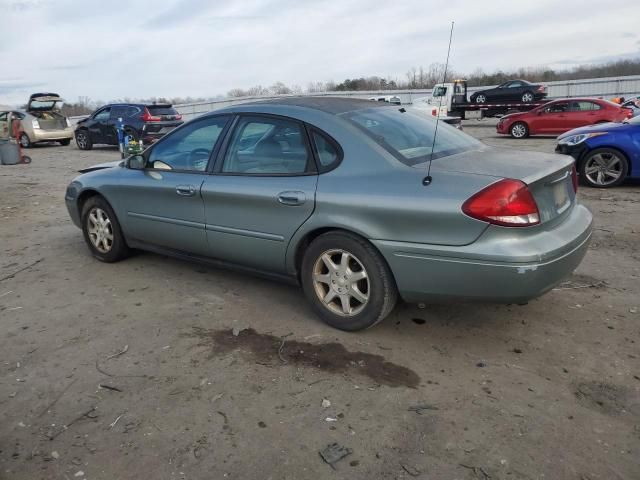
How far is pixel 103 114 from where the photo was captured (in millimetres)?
18094

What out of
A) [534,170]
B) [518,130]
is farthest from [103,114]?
[534,170]

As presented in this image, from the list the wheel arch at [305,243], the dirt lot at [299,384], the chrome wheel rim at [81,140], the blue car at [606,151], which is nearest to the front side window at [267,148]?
the wheel arch at [305,243]

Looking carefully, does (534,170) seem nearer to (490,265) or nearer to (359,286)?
(490,265)

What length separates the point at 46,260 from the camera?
225 inches

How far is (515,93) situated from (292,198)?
2640 centimetres

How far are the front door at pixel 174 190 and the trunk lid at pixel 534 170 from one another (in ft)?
6.22

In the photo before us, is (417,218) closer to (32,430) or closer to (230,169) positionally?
(230,169)

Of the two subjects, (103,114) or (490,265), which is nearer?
(490,265)

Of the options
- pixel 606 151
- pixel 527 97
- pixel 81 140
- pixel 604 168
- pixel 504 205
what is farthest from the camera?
pixel 527 97

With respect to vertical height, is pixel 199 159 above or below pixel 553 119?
above

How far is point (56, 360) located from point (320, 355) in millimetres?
1697

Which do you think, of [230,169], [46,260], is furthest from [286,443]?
[46,260]

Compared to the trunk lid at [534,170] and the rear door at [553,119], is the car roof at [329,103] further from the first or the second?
the rear door at [553,119]

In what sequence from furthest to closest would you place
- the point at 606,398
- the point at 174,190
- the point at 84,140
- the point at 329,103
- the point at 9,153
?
the point at 84,140
the point at 9,153
the point at 174,190
the point at 329,103
the point at 606,398
